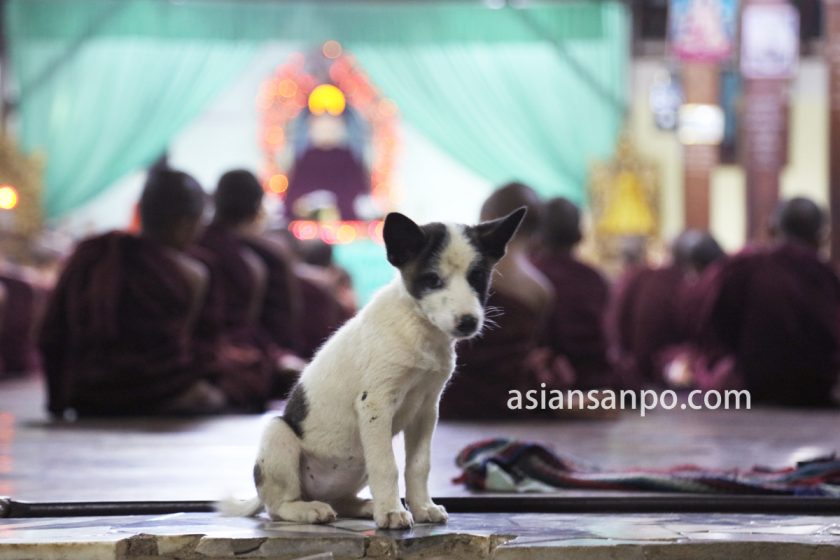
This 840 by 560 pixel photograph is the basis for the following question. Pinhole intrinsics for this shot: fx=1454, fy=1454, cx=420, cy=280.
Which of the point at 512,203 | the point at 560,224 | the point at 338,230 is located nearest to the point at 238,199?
the point at 560,224

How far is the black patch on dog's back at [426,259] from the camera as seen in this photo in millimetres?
2869

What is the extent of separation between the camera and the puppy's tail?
10.7ft

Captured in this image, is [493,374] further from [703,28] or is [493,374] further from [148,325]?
[703,28]

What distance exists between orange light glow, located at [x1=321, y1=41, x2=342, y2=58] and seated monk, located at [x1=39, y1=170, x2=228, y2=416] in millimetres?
11196

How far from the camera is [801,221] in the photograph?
8648 millimetres

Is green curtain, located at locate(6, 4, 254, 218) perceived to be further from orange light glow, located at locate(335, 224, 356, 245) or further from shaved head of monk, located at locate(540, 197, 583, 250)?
shaved head of monk, located at locate(540, 197, 583, 250)

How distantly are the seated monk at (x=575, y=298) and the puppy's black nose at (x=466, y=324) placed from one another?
5310 mm

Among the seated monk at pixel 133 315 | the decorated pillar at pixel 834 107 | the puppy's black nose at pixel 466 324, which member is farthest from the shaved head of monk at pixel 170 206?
the decorated pillar at pixel 834 107

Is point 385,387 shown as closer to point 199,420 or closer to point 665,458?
point 665,458

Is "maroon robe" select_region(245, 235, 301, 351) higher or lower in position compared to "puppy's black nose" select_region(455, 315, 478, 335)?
higher

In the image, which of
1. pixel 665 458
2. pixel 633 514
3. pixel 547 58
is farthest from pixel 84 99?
pixel 633 514

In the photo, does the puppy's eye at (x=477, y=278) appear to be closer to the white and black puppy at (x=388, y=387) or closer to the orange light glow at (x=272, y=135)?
the white and black puppy at (x=388, y=387)

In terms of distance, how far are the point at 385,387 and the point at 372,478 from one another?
0.60ft

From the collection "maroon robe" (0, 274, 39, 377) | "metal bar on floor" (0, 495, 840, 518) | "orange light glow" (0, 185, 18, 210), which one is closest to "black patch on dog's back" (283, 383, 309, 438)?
"metal bar on floor" (0, 495, 840, 518)
